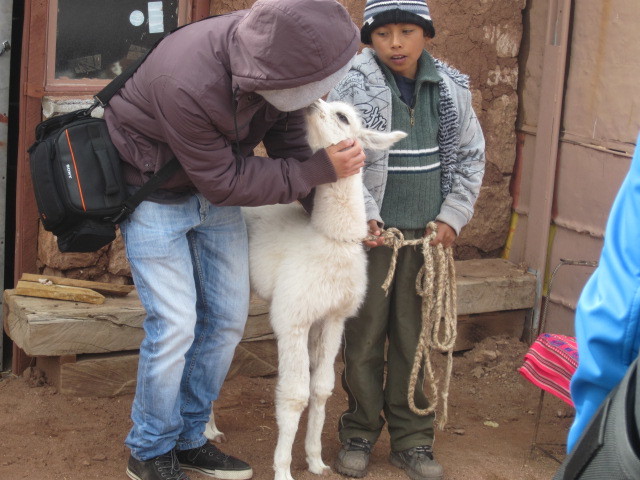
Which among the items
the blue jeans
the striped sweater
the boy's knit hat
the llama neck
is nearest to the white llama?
the llama neck

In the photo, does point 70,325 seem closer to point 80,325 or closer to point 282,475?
point 80,325

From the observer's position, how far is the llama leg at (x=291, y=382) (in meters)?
3.62

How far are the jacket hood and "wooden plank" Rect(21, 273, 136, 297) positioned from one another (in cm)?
201

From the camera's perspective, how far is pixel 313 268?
3578 millimetres

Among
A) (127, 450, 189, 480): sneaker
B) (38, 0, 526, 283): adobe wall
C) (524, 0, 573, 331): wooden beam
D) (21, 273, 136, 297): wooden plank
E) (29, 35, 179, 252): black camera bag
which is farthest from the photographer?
(524, 0, 573, 331): wooden beam

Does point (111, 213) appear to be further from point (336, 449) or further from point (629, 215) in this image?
point (629, 215)

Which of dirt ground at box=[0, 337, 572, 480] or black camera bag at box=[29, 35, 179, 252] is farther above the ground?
black camera bag at box=[29, 35, 179, 252]

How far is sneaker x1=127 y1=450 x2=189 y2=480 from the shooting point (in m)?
3.57

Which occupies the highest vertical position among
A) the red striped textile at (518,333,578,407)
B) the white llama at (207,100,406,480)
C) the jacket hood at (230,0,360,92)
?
the jacket hood at (230,0,360,92)

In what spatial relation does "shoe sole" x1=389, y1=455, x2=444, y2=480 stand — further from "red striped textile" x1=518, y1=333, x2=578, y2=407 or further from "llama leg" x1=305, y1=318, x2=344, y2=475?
"red striped textile" x1=518, y1=333, x2=578, y2=407

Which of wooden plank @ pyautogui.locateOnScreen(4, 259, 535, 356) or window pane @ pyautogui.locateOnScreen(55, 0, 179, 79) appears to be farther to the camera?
window pane @ pyautogui.locateOnScreen(55, 0, 179, 79)

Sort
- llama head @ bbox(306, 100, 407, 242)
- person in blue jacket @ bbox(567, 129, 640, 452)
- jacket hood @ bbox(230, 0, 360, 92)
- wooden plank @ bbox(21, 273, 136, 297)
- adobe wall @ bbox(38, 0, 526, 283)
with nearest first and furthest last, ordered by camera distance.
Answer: person in blue jacket @ bbox(567, 129, 640, 452) → jacket hood @ bbox(230, 0, 360, 92) → llama head @ bbox(306, 100, 407, 242) → wooden plank @ bbox(21, 273, 136, 297) → adobe wall @ bbox(38, 0, 526, 283)

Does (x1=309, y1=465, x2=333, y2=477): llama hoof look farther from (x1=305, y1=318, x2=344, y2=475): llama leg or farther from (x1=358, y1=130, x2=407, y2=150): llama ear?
(x1=358, y1=130, x2=407, y2=150): llama ear

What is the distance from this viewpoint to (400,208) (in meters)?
3.85
